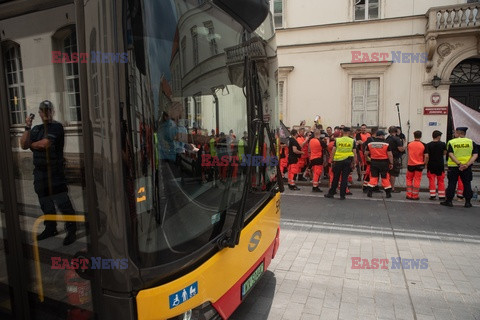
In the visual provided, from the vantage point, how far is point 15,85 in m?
1.93

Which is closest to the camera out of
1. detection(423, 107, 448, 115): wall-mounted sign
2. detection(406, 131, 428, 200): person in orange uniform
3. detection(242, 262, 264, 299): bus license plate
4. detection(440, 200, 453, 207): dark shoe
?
detection(242, 262, 264, 299): bus license plate

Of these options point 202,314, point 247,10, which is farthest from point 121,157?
point 247,10

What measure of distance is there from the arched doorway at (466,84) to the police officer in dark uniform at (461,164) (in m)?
7.04

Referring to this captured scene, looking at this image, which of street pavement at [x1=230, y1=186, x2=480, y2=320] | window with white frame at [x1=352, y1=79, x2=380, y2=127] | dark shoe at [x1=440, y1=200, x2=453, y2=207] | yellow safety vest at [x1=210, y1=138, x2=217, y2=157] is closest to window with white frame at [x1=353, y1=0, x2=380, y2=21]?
window with white frame at [x1=352, y1=79, x2=380, y2=127]

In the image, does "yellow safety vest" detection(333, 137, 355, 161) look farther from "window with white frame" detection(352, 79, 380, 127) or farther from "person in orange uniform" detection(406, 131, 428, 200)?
"window with white frame" detection(352, 79, 380, 127)

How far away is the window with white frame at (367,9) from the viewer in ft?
46.7

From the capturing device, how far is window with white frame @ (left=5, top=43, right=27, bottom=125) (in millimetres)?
1890

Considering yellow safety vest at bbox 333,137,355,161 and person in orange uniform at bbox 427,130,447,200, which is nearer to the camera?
person in orange uniform at bbox 427,130,447,200

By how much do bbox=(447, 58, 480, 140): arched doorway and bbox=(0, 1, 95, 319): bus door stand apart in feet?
49.7

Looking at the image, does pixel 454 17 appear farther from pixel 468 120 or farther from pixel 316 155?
pixel 316 155

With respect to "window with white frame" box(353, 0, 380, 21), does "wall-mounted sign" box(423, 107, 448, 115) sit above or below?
below

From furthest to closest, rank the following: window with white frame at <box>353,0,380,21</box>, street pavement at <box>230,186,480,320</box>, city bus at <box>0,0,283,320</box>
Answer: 1. window with white frame at <box>353,0,380,21</box>
2. street pavement at <box>230,186,480,320</box>
3. city bus at <box>0,0,283,320</box>

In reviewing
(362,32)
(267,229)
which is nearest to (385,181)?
(267,229)

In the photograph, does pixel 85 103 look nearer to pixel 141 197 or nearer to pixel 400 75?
pixel 141 197
